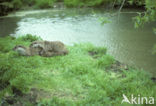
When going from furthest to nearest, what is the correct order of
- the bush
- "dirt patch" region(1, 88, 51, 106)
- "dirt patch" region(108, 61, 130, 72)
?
the bush < "dirt patch" region(108, 61, 130, 72) < "dirt patch" region(1, 88, 51, 106)

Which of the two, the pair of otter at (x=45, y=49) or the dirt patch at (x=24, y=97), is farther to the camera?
the pair of otter at (x=45, y=49)

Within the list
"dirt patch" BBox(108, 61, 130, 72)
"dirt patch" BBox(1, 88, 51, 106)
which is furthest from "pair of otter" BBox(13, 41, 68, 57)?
"dirt patch" BBox(1, 88, 51, 106)

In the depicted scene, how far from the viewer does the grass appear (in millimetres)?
3080

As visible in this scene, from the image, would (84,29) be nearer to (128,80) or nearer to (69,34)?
(69,34)

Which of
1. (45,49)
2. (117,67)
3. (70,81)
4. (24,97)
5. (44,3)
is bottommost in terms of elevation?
(117,67)

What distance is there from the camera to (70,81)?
375 centimetres

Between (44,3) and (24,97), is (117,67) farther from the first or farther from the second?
(44,3)

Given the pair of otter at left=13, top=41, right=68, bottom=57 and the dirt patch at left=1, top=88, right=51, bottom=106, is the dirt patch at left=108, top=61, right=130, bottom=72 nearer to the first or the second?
the pair of otter at left=13, top=41, right=68, bottom=57

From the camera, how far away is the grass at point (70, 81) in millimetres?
3080

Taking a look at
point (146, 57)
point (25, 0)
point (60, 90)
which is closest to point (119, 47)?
point (146, 57)

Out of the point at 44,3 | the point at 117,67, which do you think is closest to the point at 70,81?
the point at 117,67

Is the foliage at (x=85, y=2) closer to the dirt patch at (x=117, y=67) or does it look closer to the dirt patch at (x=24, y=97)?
the dirt patch at (x=117, y=67)

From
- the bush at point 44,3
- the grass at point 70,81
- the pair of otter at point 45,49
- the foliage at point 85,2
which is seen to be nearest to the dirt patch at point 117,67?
the grass at point 70,81

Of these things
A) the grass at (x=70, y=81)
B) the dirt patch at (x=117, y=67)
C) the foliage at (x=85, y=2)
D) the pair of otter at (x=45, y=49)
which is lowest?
the dirt patch at (x=117, y=67)
